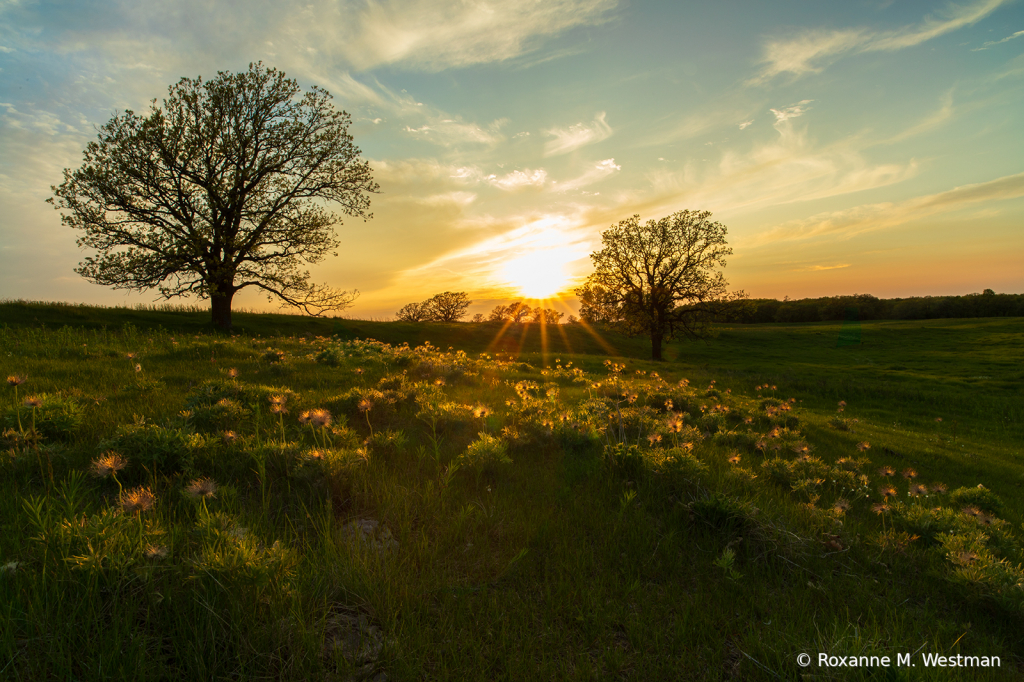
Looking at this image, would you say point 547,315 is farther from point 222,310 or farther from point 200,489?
point 200,489

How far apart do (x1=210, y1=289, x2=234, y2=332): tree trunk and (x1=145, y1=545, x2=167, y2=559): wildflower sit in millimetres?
29286

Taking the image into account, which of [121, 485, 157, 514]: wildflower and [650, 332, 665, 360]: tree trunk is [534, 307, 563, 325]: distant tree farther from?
[121, 485, 157, 514]: wildflower

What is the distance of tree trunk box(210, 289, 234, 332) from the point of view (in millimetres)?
27031

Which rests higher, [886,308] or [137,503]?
[886,308]

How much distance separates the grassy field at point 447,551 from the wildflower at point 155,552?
26 millimetres

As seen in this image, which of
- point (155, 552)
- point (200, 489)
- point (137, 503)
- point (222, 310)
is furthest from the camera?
point (222, 310)

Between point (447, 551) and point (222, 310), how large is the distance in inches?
1206

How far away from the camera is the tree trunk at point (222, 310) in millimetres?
27031

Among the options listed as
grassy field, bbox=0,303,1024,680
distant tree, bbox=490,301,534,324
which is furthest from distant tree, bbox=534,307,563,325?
grassy field, bbox=0,303,1024,680

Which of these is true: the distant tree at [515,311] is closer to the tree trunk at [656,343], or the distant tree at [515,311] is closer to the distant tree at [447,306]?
the distant tree at [447,306]

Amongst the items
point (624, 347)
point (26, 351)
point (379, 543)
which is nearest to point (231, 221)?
point (26, 351)

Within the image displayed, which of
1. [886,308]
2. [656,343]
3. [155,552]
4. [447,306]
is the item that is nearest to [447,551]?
[155,552]

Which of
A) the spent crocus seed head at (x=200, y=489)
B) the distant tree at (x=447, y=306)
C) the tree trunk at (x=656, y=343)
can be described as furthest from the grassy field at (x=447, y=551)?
the distant tree at (x=447, y=306)

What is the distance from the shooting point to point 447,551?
123 inches
